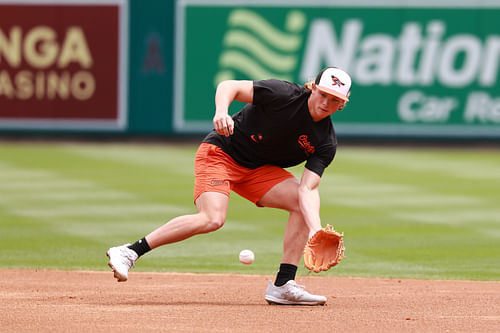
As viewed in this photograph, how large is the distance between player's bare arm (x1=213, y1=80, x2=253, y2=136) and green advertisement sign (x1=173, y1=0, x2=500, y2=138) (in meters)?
16.6

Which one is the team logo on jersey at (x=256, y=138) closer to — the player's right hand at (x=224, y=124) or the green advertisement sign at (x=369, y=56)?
the player's right hand at (x=224, y=124)

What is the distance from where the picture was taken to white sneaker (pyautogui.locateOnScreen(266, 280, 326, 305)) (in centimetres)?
815

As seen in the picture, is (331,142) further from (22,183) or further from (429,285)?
(22,183)

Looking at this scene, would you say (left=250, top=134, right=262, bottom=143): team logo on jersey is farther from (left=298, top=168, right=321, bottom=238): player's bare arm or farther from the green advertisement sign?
the green advertisement sign

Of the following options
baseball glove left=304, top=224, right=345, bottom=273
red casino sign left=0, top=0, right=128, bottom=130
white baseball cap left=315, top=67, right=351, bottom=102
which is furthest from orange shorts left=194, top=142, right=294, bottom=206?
red casino sign left=0, top=0, right=128, bottom=130

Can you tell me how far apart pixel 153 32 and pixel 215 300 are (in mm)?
17110

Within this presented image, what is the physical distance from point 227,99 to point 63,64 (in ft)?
58.5

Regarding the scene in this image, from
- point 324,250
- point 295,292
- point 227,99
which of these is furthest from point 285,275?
point 227,99

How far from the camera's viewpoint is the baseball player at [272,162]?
776 centimetres

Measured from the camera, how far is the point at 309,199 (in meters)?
7.88

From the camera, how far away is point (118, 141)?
2556 centimetres

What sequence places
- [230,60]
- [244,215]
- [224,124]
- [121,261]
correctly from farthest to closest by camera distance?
1. [230,60]
2. [244,215]
3. [121,261]
4. [224,124]

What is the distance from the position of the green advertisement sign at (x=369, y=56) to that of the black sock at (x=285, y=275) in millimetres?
16235

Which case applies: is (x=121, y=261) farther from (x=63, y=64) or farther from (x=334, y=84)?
(x=63, y=64)
